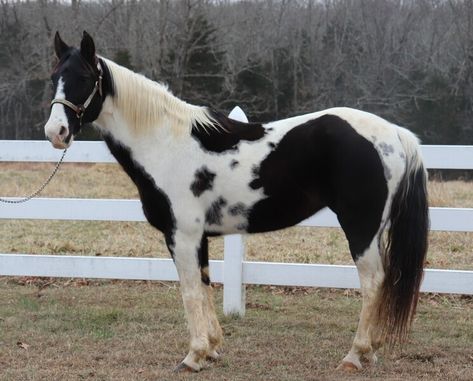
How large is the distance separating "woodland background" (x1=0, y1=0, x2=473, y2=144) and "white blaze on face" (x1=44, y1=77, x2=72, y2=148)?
24268mm

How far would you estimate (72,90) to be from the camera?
12.9 feet

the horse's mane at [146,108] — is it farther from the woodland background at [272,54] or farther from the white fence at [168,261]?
the woodland background at [272,54]

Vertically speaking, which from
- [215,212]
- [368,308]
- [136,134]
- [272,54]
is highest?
[272,54]

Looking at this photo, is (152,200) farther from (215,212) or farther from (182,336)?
(182,336)

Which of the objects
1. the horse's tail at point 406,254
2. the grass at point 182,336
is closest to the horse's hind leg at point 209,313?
the grass at point 182,336

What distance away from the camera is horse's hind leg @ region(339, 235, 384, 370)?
13.0 ft

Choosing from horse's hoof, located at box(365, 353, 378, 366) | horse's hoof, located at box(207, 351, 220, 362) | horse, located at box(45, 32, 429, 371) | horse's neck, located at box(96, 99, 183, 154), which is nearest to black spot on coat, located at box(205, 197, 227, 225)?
horse, located at box(45, 32, 429, 371)

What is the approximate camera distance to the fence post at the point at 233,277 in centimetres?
548

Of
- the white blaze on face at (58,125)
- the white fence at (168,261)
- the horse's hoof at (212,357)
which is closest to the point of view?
the white blaze on face at (58,125)

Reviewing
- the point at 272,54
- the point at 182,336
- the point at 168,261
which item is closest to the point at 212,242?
the point at 168,261

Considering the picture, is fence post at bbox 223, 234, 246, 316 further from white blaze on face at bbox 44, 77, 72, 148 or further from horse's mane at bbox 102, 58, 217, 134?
white blaze on face at bbox 44, 77, 72, 148

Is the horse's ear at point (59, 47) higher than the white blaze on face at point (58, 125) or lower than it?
higher

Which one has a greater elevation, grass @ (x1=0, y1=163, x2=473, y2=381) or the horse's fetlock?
the horse's fetlock

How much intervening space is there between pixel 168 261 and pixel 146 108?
1930 millimetres
